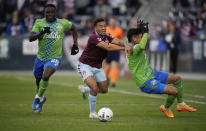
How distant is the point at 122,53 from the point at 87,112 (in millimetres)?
12787

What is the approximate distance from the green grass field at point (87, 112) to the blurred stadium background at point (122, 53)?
2cm

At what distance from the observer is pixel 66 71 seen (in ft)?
86.5

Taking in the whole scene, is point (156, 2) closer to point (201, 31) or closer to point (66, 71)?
point (201, 31)

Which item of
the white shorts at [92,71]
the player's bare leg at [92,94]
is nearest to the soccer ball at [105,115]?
the player's bare leg at [92,94]

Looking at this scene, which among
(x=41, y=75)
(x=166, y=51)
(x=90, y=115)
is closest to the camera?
(x=90, y=115)

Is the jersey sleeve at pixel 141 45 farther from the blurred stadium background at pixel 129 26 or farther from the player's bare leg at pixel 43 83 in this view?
the blurred stadium background at pixel 129 26

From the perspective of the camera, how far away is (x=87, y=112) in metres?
11.3

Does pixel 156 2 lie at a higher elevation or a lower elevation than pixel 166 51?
higher

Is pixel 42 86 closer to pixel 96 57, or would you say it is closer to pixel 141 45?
pixel 96 57

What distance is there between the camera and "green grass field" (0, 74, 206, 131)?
29.4 feet

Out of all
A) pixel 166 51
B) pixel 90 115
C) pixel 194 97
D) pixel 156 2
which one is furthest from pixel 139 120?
pixel 156 2

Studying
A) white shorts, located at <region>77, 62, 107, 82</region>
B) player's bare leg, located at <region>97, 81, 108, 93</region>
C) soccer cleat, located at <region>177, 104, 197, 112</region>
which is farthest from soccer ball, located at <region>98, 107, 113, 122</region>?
soccer cleat, located at <region>177, 104, 197, 112</region>

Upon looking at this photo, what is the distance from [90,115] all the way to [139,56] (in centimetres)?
155

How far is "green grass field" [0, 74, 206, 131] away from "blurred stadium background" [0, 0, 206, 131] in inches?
1.0
